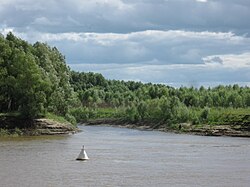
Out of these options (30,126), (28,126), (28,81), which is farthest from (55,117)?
(28,81)

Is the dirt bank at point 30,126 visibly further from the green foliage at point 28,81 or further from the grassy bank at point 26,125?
the green foliage at point 28,81

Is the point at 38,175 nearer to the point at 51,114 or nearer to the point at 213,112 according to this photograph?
the point at 51,114

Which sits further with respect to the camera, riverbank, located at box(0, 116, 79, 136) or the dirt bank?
the dirt bank

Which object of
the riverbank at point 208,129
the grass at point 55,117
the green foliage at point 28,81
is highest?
the green foliage at point 28,81

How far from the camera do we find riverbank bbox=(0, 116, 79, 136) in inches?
3952

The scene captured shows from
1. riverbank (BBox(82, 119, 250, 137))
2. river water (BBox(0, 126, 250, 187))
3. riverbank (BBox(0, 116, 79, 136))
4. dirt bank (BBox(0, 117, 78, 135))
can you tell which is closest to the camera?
river water (BBox(0, 126, 250, 187))

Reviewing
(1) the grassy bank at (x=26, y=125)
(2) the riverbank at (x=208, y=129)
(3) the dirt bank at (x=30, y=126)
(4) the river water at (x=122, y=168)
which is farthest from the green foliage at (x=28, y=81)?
(4) the river water at (x=122, y=168)

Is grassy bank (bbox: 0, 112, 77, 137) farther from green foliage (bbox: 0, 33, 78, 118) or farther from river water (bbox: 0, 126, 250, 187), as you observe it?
river water (bbox: 0, 126, 250, 187)

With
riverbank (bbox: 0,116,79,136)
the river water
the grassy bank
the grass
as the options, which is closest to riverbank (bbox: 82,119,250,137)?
the grass

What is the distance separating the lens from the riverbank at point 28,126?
10038cm

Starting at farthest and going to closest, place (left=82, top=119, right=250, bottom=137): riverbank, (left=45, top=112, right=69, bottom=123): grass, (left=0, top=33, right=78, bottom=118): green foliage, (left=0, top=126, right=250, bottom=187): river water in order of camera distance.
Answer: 1. (left=82, top=119, right=250, bottom=137): riverbank
2. (left=45, top=112, right=69, bottom=123): grass
3. (left=0, top=33, right=78, bottom=118): green foliage
4. (left=0, top=126, right=250, bottom=187): river water

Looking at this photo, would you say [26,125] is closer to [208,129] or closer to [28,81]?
[28,81]

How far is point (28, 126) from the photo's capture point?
10212 cm

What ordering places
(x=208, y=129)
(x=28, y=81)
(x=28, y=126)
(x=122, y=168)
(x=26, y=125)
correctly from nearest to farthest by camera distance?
(x=122, y=168)
(x=28, y=81)
(x=28, y=126)
(x=26, y=125)
(x=208, y=129)
